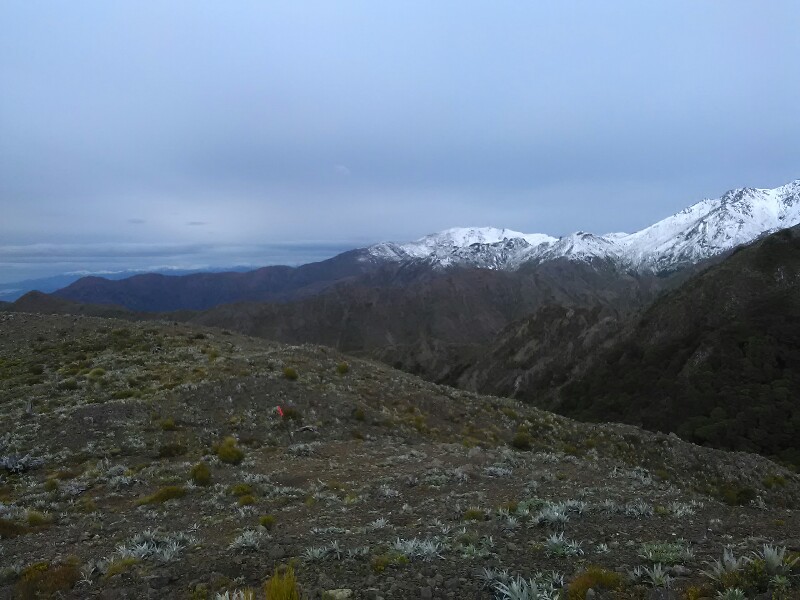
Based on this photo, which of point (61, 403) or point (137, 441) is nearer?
point (137, 441)

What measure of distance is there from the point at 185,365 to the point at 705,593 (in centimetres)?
2510

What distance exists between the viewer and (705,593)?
598 centimetres

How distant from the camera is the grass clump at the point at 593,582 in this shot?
20.5 feet

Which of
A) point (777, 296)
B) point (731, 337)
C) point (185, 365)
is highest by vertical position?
point (185, 365)

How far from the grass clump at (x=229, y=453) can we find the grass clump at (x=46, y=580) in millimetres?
7719

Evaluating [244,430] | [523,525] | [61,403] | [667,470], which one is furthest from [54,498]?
[667,470]

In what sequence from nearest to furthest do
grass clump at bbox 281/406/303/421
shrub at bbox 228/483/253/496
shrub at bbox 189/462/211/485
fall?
1. shrub at bbox 228/483/253/496
2. shrub at bbox 189/462/211/485
3. grass clump at bbox 281/406/303/421

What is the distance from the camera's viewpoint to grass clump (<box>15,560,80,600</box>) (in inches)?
315

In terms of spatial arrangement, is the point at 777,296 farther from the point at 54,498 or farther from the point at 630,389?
the point at 54,498

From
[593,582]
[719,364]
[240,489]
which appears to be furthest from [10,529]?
[719,364]

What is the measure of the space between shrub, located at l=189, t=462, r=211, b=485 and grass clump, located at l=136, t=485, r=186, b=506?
28.1 inches

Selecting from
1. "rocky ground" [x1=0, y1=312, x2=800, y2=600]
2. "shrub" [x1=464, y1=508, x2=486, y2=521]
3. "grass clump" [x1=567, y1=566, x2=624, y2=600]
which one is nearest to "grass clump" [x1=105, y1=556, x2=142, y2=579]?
"rocky ground" [x1=0, y1=312, x2=800, y2=600]

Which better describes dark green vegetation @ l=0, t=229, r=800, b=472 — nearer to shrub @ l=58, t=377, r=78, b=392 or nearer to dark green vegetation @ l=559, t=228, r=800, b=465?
dark green vegetation @ l=559, t=228, r=800, b=465

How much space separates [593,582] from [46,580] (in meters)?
8.35
